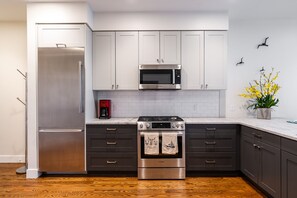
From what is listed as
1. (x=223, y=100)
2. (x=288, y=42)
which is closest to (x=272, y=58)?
(x=288, y=42)

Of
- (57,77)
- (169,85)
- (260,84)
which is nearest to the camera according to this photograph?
(57,77)

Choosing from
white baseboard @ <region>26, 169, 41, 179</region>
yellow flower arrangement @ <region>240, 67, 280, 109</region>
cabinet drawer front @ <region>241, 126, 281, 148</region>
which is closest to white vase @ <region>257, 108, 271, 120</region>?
yellow flower arrangement @ <region>240, 67, 280, 109</region>

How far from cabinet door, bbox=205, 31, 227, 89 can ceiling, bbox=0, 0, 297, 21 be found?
42 centimetres

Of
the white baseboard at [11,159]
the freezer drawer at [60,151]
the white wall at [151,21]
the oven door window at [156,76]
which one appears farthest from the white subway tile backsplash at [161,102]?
the white baseboard at [11,159]

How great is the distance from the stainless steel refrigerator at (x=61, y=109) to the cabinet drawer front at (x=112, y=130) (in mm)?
148

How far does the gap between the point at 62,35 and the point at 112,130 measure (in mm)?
1636

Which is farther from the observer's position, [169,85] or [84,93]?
[169,85]

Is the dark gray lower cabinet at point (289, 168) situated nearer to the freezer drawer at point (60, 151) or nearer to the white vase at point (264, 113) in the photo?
the white vase at point (264, 113)

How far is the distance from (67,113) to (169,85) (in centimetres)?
166

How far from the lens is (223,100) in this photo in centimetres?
382

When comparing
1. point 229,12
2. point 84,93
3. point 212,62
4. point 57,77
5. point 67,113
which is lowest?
point 67,113

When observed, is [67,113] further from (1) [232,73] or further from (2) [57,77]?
(1) [232,73]

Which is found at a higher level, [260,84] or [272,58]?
[272,58]

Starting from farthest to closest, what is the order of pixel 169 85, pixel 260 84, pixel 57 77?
pixel 260 84
pixel 169 85
pixel 57 77
